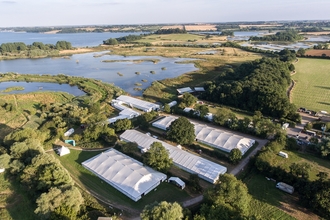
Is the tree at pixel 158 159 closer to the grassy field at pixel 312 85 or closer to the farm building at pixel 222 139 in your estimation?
the farm building at pixel 222 139

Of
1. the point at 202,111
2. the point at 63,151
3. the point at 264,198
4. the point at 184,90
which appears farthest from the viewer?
the point at 184,90

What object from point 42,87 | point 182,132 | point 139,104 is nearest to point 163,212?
point 182,132

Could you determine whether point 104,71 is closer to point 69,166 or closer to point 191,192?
point 69,166

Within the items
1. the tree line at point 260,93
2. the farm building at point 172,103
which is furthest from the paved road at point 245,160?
the farm building at point 172,103

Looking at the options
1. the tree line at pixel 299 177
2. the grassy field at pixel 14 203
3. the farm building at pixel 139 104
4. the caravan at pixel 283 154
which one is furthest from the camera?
the farm building at pixel 139 104

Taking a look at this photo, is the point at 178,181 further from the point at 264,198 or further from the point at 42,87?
the point at 42,87

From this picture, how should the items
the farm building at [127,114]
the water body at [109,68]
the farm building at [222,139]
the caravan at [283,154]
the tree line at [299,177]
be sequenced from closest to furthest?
the tree line at [299,177] < the caravan at [283,154] < the farm building at [222,139] < the farm building at [127,114] < the water body at [109,68]

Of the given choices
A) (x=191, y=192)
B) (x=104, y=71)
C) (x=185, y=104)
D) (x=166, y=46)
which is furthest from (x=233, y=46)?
(x=191, y=192)
